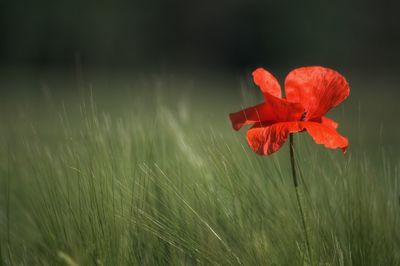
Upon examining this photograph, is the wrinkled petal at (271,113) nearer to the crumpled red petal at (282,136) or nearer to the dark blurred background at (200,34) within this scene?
the crumpled red petal at (282,136)

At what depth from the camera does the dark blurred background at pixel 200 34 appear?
5.01 metres

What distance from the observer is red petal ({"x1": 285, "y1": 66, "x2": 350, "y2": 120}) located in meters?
0.67

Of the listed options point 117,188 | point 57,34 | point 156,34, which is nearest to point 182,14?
point 156,34

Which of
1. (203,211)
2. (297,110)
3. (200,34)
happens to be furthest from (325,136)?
(200,34)

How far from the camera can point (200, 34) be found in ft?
18.6

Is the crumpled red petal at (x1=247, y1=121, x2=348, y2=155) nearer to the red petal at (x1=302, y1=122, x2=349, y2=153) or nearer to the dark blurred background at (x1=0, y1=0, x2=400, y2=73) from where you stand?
the red petal at (x1=302, y1=122, x2=349, y2=153)

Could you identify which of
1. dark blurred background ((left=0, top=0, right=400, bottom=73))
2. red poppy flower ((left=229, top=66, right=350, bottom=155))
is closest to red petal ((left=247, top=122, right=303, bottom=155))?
red poppy flower ((left=229, top=66, right=350, bottom=155))

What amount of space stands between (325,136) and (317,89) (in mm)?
56

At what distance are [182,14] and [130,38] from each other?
53 centimetres

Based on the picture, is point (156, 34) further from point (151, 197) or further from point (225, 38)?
point (151, 197)

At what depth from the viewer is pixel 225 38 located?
5496 mm

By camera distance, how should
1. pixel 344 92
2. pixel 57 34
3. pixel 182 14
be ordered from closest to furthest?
pixel 344 92
pixel 57 34
pixel 182 14

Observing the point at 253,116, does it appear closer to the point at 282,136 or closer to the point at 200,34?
the point at 282,136

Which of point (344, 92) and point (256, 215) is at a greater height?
point (344, 92)
